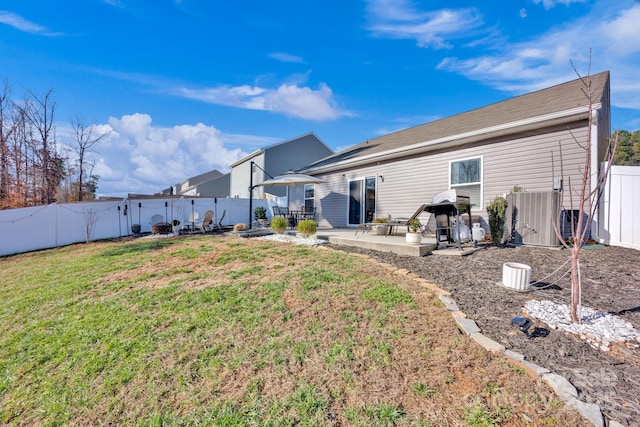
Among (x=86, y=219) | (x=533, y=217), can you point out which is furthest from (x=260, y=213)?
(x=533, y=217)

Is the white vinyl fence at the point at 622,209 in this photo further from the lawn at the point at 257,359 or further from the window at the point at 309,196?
the window at the point at 309,196

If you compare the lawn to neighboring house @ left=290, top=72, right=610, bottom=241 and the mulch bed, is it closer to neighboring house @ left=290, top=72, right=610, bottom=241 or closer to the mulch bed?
the mulch bed

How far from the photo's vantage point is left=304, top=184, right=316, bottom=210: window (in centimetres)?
1230

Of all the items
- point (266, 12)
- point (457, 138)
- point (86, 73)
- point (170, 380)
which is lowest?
point (170, 380)

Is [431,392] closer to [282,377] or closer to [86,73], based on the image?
[282,377]

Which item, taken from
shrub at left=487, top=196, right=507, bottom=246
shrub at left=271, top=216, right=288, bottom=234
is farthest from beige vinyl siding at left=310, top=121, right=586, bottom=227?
shrub at left=271, top=216, right=288, bottom=234

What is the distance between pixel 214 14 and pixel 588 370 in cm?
1142

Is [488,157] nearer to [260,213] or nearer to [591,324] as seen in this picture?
[591,324]

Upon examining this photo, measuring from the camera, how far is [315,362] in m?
2.17

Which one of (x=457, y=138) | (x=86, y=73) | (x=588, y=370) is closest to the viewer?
(x=588, y=370)

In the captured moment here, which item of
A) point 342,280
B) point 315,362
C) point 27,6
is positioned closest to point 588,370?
point 315,362

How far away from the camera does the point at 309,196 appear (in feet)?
41.3

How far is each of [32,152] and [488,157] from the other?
19501mm

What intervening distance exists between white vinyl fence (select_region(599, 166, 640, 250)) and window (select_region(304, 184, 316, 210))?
909 cm
